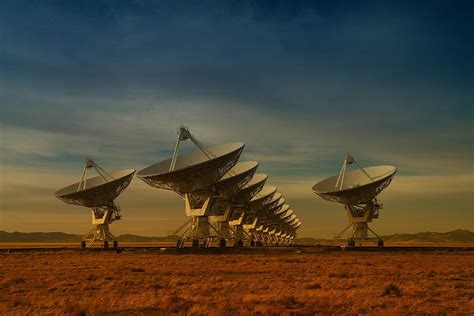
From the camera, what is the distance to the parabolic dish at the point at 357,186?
65562 millimetres

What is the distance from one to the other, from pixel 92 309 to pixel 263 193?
268 ft

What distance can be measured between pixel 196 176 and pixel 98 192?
57.6ft

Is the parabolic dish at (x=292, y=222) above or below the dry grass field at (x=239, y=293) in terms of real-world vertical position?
above

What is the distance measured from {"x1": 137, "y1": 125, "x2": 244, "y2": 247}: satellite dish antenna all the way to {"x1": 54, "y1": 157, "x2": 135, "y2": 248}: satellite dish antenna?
36.2 feet

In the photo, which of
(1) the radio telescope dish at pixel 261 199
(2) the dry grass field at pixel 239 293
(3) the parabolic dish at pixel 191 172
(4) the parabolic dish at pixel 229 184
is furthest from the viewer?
(1) the radio telescope dish at pixel 261 199

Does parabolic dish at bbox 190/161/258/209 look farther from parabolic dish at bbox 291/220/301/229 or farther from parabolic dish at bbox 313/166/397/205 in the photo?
parabolic dish at bbox 291/220/301/229

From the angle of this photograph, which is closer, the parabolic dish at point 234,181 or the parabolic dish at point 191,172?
the parabolic dish at point 191,172

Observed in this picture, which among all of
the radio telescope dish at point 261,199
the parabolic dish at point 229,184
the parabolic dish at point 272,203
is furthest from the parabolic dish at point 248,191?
the parabolic dish at point 272,203

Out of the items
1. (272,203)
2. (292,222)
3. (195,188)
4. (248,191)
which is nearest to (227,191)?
(195,188)

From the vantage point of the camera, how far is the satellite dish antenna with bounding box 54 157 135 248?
65.9 meters

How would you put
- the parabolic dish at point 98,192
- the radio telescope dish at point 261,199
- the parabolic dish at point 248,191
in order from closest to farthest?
the parabolic dish at point 98,192
the parabolic dish at point 248,191
the radio telescope dish at point 261,199

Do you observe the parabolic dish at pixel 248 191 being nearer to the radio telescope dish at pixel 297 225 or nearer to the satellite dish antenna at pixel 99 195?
the satellite dish antenna at pixel 99 195

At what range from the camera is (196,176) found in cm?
5453

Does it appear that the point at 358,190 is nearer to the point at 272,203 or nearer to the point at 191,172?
the point at 191,172
